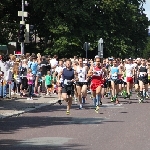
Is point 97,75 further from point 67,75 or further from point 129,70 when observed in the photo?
point 129,70

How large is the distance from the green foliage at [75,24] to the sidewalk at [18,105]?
29.8 m

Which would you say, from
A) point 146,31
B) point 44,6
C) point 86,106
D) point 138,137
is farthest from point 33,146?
point 146,31

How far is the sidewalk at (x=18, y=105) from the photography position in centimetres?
1930

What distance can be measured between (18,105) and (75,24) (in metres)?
36.9

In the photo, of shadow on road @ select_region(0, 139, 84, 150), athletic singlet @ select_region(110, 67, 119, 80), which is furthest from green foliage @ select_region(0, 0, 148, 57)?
shadow on road @ select_region(0, 139, 84, 150)

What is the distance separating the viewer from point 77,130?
14664 millimetres

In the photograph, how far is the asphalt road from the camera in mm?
11906

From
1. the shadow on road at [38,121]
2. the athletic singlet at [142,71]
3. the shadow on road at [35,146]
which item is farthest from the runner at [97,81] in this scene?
the shadow on road at [35,146]

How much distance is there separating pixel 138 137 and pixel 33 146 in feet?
8.70

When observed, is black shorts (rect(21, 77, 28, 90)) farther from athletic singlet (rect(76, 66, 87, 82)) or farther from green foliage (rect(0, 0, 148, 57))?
green foliage (rect(0, 0, 148, 57))

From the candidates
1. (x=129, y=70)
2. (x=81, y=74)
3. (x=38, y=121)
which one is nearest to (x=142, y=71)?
(x=129, y=70)

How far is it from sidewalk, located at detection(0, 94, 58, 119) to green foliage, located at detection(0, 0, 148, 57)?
2976cm

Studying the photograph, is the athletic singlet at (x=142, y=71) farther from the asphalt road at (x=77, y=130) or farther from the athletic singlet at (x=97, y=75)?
the athletic singlet at (x=97, y=75)

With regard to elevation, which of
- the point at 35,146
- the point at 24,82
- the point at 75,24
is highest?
the point at 75,24
